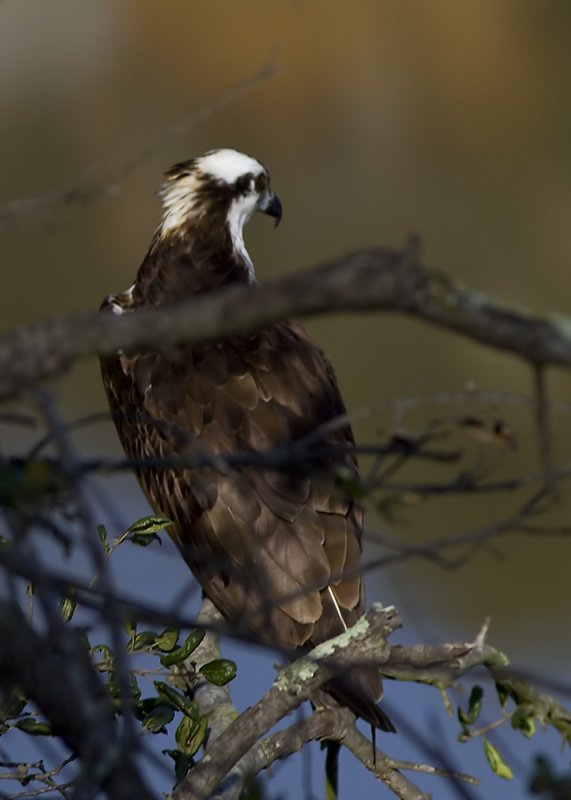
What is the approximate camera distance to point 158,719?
2.69 metres

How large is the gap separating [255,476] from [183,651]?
1.03m

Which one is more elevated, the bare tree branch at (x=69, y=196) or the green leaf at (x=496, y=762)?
the bare tree branch at (x=69, y=196)

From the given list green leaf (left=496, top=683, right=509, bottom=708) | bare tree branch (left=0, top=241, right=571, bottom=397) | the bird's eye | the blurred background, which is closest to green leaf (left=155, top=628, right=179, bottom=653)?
green leaf (left=496, top=683, right=509, bottom=708)

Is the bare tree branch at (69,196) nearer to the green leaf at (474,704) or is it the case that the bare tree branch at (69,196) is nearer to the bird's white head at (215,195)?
the green leaf at (474,704)

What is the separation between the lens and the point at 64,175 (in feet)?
35.5

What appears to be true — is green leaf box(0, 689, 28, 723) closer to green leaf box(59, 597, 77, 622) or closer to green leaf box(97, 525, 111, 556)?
green leaf box(59, 597, 77, 622)

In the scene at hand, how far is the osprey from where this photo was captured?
3549 mm

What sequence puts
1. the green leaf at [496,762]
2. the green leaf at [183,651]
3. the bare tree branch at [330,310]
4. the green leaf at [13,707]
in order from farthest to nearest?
the green leaf at [183,651] → the green leaf at [496,762] → the green leaf at [13,707] → the bare tree branch at [330,310]

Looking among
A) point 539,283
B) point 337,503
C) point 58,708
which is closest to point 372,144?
point 539,283

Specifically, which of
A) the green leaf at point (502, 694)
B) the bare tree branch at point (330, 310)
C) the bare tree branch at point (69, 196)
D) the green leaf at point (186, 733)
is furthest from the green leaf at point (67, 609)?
the bare tree branch at point (330, 310)

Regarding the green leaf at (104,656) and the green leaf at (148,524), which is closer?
the green leaf at (104,656)

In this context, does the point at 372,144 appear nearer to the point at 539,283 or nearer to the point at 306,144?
the point at 306,144

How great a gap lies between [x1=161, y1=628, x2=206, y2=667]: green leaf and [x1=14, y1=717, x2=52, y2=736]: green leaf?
0.30m

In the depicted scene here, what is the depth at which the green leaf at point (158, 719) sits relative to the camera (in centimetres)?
269
